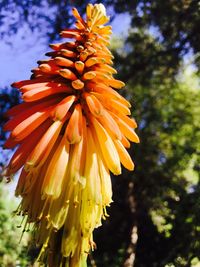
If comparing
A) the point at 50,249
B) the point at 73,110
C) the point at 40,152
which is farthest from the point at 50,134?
the point at 50,249

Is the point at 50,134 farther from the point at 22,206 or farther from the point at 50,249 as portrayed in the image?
the point at 50,249

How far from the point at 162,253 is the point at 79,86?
23.4 feet

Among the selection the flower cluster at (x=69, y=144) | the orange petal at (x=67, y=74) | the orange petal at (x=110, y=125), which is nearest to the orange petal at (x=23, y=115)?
the flower cluster at (x=69, y=144)

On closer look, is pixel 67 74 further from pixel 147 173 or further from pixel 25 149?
pixel 147 173

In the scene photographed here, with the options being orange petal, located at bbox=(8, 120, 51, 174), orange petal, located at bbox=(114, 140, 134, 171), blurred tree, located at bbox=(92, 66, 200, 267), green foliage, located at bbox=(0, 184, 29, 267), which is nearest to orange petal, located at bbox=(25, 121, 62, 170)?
orange petal, located at bbox=(8, 120, 51, 174)

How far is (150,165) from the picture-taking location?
40.9 feet

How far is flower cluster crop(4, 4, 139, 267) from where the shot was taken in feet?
7.73

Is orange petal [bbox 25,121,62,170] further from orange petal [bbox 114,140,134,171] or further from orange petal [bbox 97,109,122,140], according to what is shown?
orange petal [bbox 114,140,134,171]

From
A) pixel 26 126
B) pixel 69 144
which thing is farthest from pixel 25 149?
pixel 69 144

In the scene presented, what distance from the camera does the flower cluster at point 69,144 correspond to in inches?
92.7

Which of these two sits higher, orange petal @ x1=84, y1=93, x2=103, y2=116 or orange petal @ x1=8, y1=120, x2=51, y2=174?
orange petal @ x1=84, y1=93, x2=103, y2=116

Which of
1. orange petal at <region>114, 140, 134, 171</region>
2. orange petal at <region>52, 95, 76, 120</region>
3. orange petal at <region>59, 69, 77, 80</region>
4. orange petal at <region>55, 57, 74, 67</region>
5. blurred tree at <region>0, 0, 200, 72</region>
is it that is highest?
blurred tree at <region>0, 0, 200, 72</region>

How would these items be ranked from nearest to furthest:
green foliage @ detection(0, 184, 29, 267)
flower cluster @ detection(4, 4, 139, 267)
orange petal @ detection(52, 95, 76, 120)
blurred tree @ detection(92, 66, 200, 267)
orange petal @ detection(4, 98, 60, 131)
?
flower cluster @ detection(4, 4, 139, 267) → orange petal @ detection(52, 95, 76, 120) → orange petal @ detection(4, 98, 60, 131) → blurred tree @ detection(92, 66, 200, 267) → green foliage @ detection(0, 184, 29, 267)

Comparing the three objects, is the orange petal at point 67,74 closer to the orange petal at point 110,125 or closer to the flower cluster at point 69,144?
the flower cluster at point 69,144
